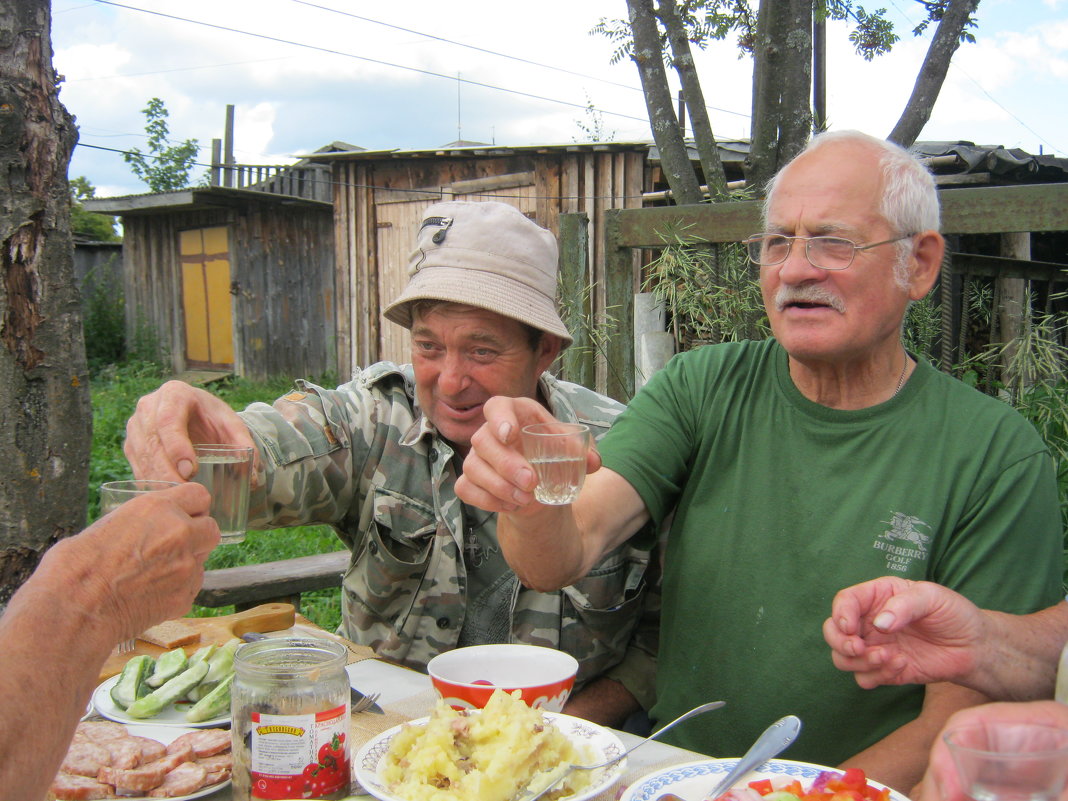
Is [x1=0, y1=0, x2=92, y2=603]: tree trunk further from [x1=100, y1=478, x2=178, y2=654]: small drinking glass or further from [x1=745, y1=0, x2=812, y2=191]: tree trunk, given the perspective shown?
[x1=745, y1=0, x2=812, y2=191]: tree trunk

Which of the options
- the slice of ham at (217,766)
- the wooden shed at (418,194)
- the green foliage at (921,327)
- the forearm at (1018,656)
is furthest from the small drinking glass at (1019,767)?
the wooden shed at (418,194)

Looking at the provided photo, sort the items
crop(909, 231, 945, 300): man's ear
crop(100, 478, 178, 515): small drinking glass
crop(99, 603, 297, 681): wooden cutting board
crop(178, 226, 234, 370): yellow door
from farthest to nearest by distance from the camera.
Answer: crop(178, 226, 234, 370): yellow door, crop(909, 231, 945, 300): man's ear, crop(99, 603, 297, 681): wooden cutting board, crop(100, 478, 178, 515): small drinking glass

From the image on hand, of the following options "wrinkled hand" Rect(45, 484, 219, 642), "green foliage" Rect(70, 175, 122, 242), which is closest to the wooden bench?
"wrinkled hand" Rect(45, 484, 219, 642)

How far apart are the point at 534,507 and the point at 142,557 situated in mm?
836

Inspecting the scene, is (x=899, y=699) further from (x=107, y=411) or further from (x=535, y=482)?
(x=107, y=411)

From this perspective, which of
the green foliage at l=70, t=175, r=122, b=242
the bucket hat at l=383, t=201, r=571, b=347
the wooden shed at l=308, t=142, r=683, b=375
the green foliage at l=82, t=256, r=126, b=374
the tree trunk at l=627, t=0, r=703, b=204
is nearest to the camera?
the bucket hat at l=383, t=201, r=571, b=347

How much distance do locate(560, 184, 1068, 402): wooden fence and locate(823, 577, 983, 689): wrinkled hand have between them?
52.2 inches

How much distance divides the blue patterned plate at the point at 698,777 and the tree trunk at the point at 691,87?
138 inches

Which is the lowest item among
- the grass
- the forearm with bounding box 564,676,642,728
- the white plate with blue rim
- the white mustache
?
the grass

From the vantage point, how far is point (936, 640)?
1.88m

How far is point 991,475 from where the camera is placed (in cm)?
219

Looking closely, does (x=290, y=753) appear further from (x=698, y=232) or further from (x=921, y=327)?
(x=921, y=327)

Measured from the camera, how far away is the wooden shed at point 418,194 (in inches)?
394

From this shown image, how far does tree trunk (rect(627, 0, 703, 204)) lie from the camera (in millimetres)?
4636
